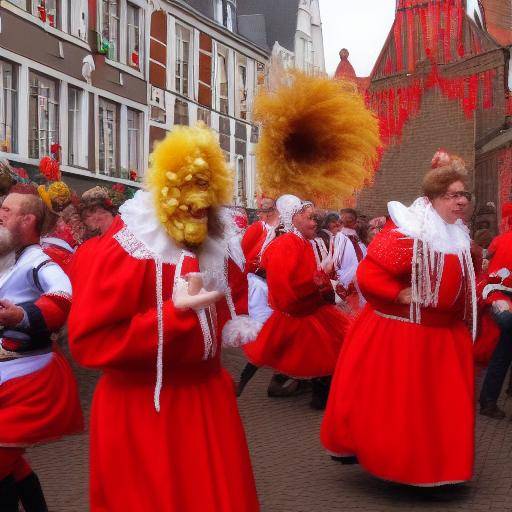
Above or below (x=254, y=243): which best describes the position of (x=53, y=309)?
below

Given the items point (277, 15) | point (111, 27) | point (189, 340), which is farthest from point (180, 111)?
point (189, 340)

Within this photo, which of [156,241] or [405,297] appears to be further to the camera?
[405,297]

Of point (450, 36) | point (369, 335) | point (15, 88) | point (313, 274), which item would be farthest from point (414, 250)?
point (450, 36)

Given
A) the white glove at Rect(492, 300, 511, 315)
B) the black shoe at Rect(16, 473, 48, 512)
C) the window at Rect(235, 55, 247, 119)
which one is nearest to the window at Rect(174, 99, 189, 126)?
the window at Rect(235, 55, 247, 119)

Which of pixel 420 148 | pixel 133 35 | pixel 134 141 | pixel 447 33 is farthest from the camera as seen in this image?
pixel 420 148

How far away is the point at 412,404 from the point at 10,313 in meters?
2.44

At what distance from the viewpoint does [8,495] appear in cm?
457

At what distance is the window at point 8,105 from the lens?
18.0 metres

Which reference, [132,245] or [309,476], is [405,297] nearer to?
[309,476]

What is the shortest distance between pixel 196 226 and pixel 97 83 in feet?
60.7

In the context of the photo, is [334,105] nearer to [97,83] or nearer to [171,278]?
[171,278]

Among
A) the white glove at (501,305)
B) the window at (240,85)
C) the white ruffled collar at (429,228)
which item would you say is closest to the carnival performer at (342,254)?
the white glove at (501,305)

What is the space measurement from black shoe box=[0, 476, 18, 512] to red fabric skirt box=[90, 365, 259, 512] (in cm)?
83

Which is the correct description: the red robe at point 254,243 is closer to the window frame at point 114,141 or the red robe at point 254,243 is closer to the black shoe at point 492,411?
the black shoe at point 492,411
